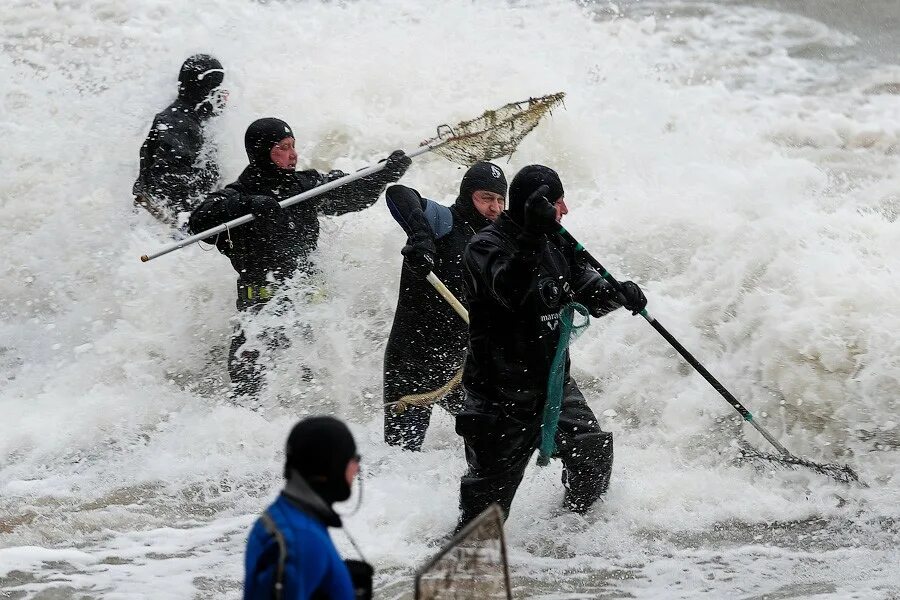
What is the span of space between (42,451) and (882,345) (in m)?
4.81

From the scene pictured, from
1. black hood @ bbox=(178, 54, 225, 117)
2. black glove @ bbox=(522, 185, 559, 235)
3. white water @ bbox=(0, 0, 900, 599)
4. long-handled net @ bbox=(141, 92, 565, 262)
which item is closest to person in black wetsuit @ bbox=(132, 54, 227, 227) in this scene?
black hood @ bbox=(178, 54, 225, 117)

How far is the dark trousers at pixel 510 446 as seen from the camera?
4.41m

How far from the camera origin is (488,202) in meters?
5.27

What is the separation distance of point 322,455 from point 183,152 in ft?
16.0

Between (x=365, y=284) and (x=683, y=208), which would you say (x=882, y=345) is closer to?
(x=683, y=208)

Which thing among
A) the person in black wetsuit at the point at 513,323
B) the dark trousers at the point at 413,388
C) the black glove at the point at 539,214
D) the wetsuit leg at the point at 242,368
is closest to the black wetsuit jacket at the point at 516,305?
the person in black wetsuit at the point at 513,323

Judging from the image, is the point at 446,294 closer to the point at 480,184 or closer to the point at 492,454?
the point at 480,184

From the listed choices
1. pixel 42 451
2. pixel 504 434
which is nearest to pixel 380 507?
pixel 504 434

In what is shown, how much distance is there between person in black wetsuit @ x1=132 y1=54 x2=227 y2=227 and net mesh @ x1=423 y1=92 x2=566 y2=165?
1646mm

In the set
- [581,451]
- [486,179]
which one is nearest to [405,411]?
[581,451]

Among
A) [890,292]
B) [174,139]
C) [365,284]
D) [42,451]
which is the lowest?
[42,451]

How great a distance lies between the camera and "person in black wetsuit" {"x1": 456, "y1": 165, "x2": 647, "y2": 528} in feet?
13.4

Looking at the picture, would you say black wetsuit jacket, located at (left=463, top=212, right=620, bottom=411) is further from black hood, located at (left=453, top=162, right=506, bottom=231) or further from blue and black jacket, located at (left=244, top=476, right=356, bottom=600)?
blue and black jacket, located at (left=244, top=476, right=356, bottom=600)

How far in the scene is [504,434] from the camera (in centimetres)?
443
